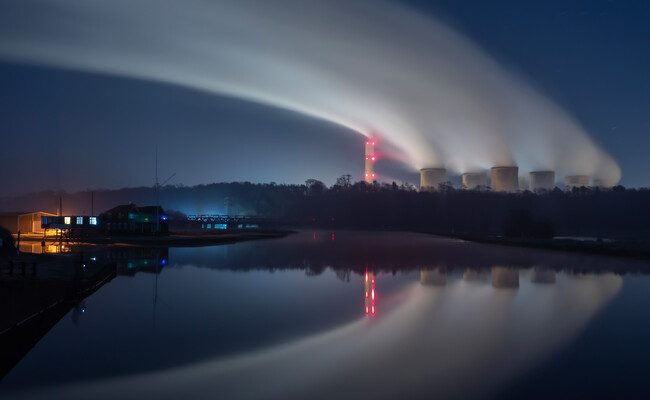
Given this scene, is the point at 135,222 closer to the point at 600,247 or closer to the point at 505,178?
the point at 600,247

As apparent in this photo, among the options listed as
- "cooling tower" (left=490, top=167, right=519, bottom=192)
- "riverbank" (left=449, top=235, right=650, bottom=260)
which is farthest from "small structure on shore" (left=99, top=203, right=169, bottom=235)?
"cooling tower" (left=490, top=167, right=519, bottom=192)

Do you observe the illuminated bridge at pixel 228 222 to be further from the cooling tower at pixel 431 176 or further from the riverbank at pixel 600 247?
the riverbank at pixel 600 247

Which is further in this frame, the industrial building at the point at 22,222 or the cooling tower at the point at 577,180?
the cooling tower at the point at 577,180

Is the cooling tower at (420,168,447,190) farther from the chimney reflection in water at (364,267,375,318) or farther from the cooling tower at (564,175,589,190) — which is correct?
the chimney reflection in water at (364,267,375,318)

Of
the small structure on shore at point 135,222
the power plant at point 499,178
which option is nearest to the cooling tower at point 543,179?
the power plant at point 499,178

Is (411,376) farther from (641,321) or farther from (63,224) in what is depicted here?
(63,224)

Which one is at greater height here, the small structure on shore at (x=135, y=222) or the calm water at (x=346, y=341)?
the small structure on shore at (x=135, y=222)
